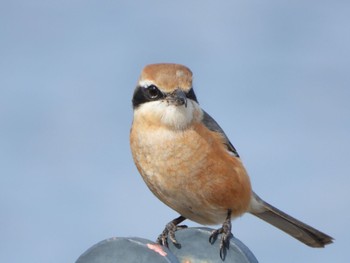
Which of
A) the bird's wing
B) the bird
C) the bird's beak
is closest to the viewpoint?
the bird's beak

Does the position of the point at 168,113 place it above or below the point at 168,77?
below

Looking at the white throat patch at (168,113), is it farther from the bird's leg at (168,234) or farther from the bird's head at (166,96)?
the bird's leg at (168,234)

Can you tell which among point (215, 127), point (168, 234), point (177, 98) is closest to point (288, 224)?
point (215, 127)

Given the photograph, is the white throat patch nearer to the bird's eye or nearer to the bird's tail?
the bird's eye

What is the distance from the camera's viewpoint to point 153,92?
6039mm

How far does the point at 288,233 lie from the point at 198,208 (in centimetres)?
189

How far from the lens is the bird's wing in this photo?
6.58m

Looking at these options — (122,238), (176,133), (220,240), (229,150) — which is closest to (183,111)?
(176,133)

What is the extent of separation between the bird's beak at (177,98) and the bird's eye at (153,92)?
0.33ft

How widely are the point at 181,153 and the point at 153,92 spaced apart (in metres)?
0.53

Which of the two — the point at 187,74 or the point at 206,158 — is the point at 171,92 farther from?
the point at 206,158

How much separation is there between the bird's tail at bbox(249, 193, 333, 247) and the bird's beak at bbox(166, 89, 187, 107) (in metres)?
1.87

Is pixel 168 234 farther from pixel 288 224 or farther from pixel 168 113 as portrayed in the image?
pixel 288 224

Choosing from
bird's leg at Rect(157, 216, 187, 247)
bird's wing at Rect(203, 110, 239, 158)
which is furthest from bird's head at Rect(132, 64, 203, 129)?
bird's leg at Rect(157, 216, 187, 247)
